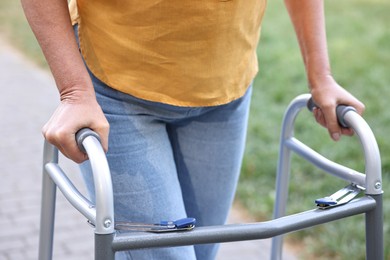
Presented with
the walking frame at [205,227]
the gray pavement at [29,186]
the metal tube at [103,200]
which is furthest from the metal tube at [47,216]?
the gray pavement at [29,186]

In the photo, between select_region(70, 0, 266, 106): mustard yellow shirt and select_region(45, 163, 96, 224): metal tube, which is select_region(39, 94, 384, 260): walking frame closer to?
select_region(45, 163, 96, 224): metal tube

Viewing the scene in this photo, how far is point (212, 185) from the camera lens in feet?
7.73

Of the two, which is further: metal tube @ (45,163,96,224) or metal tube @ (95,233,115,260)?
metal tube @ (45,163,96,224)

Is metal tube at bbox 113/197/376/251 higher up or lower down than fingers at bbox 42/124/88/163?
lower down

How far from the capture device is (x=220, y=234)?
1669 millimetres

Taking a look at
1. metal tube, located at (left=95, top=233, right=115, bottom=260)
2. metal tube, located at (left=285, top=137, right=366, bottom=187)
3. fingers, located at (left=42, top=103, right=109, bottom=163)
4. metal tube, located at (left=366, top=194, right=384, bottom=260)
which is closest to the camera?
metal tube, located at (left=95, top=233, right=115, bottom=260)

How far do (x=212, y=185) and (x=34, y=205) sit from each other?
2.56 metres

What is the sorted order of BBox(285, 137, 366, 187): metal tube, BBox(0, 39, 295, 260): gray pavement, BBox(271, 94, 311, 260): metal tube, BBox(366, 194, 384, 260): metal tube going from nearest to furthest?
BBox(366, 194, 384, 260): metal tube → BBox(285, 137, 366, 187): metal tube → BBox(271, 94, 311, 260): metal tube → BBox(0, 39, 295, 260): gray pavement

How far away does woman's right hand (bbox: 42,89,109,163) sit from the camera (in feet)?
5.59

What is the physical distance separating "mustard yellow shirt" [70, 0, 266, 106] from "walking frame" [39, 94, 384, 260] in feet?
0.99

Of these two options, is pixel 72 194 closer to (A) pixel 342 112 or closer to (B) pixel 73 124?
(B) pixel 73 124

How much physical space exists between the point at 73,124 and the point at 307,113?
4.22 meters

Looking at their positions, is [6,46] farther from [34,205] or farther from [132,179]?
[132,179]

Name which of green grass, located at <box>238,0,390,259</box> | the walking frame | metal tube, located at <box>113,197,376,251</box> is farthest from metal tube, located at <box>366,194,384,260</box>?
green grass, located at <box>238,0,390,259</box>
